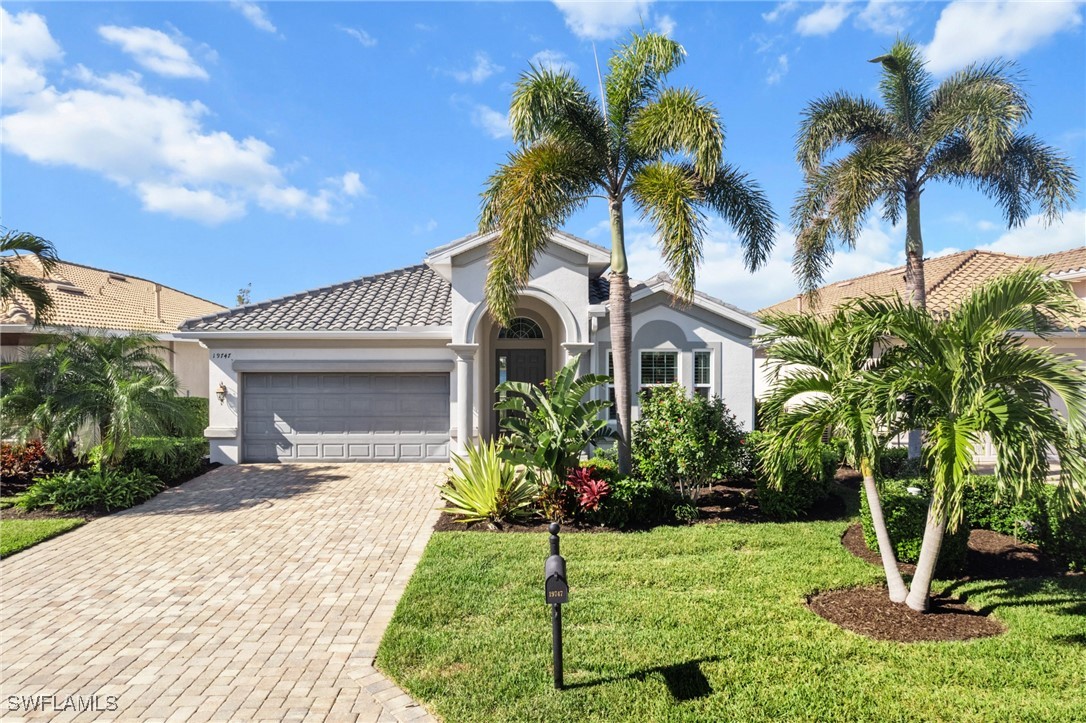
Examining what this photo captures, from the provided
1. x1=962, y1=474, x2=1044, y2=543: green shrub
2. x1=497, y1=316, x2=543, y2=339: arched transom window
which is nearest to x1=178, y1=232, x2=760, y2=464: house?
x1=497, y1=316, x2=543, y2=339: arched transom window

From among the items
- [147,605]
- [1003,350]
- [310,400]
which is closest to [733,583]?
[1003,350]

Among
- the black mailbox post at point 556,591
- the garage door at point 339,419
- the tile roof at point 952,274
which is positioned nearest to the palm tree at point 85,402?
the garage door at point 339,419

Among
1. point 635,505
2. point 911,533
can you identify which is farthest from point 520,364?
point 911,533

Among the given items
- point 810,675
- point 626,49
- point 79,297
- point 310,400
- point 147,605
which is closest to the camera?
point 810,675

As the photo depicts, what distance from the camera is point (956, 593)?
22.4 feet

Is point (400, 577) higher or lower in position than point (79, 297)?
→ lower

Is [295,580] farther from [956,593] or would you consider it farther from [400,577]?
[956,593]

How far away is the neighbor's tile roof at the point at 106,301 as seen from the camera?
65.7ft

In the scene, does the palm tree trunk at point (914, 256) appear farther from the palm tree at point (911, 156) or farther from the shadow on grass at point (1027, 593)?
the shadow on grass at point (1027, 593)

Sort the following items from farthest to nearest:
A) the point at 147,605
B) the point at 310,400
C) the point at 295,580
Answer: the point at 310,400 < the point at 295,580 < the point at 147,605

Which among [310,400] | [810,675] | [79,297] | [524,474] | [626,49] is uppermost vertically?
[626,49]

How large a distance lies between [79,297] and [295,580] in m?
21.3

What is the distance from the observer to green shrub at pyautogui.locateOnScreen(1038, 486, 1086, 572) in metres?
7.54

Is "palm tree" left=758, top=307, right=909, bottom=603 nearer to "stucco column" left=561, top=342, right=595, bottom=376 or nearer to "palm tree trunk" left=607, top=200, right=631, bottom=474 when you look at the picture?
"palm tree trunk" left=607, top=200, right=631, bottom=474
